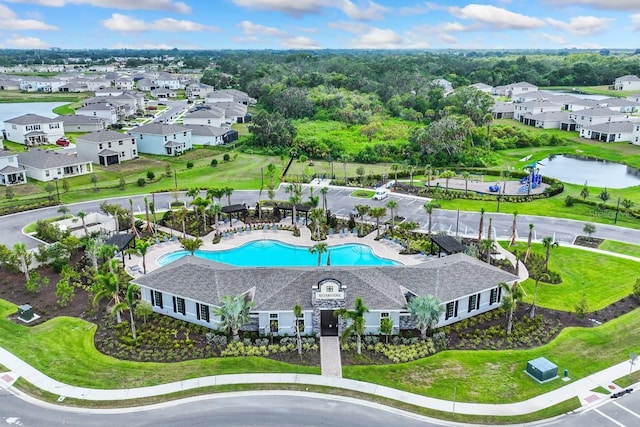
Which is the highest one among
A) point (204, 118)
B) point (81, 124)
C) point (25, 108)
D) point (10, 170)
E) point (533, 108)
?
point (533, 108)

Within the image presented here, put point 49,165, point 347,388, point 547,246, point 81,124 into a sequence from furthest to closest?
1. point 81,124
2. point 49,165
3. point 547,246
4. point 347,388

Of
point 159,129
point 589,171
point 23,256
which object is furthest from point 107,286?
point 589,171

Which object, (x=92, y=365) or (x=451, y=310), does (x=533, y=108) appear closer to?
(x=451, y=310)

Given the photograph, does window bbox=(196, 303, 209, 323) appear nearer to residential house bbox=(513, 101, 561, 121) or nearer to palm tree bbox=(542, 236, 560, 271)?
palm tree bbox=(542, 236, 560, 271)

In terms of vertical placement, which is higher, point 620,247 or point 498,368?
point 620,247

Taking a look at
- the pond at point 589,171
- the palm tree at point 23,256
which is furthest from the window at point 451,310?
the pond at point 589,171

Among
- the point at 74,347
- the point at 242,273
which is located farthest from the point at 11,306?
the point at 242,273

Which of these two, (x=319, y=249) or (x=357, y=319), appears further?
(x=319, y=249)
